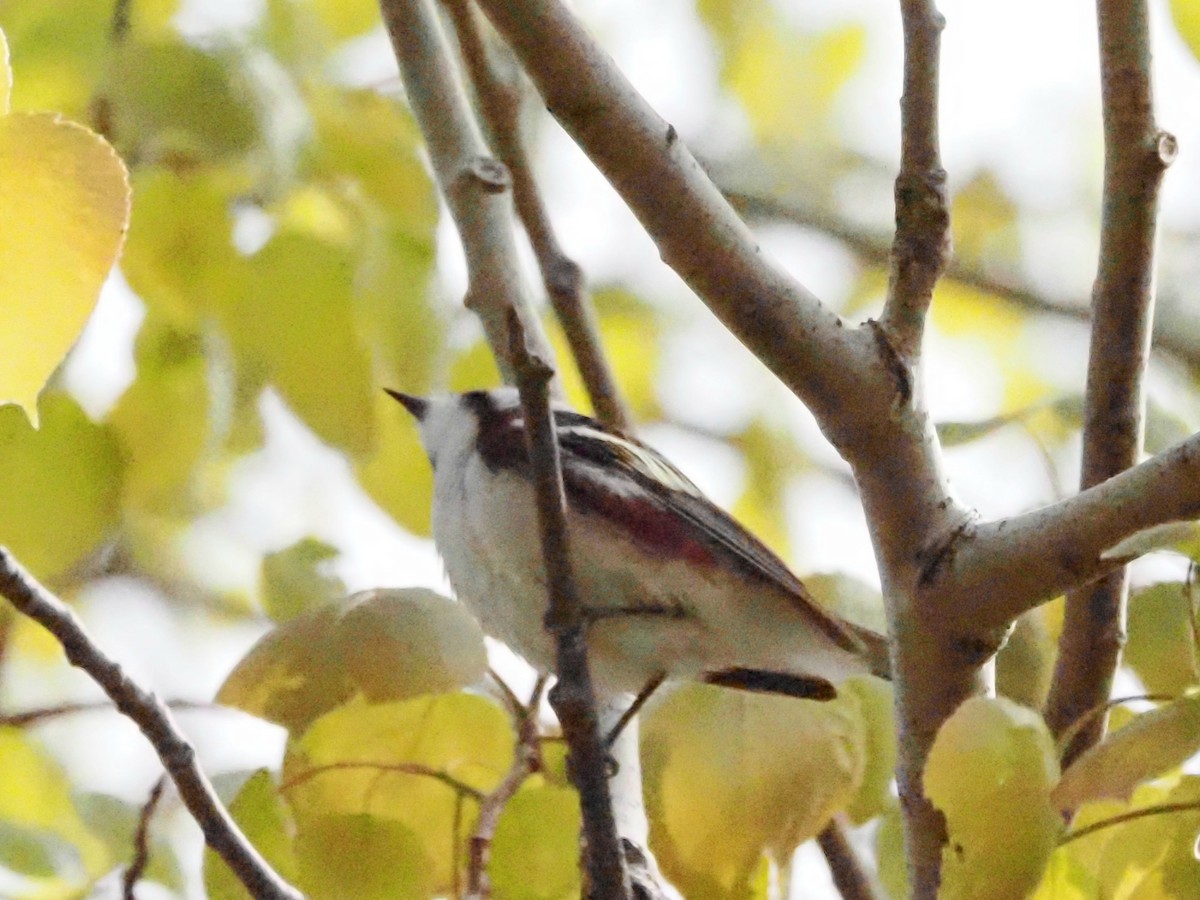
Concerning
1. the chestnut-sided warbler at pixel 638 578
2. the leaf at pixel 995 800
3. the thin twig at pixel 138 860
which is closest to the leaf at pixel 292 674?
the thin twig at pixel 138 860

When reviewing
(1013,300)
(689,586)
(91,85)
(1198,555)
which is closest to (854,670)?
(689,586)

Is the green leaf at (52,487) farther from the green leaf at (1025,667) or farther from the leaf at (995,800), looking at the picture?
the green leaf at (1025,667)

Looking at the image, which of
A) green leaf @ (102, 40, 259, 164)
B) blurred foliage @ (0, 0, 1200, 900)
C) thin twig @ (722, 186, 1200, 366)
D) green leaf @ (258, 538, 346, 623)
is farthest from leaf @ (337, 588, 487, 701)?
thin twig @ (722, 186, 1200, 366)

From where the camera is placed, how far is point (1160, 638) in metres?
1.17

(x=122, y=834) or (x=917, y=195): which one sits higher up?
(x=917, y=195)

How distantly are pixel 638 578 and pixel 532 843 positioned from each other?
388mm

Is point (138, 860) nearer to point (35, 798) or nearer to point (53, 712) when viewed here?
point (53, 712)

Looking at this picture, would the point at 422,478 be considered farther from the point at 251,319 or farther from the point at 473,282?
the point at 251,319

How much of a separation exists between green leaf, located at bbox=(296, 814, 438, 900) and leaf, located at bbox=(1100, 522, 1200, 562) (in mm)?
623

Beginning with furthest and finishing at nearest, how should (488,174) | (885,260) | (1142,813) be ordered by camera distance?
(885,260) → (488,174) → (1142,813)

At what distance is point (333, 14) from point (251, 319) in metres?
0.51

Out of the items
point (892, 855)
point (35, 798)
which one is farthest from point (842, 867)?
point (35, 798)

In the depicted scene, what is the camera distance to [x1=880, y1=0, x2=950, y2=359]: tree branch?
111 centimetres

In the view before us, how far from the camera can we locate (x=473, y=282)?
1.59 meters
